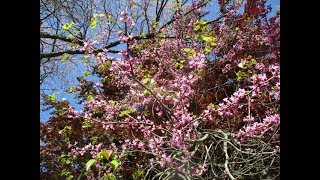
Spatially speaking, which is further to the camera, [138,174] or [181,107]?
[138,174]

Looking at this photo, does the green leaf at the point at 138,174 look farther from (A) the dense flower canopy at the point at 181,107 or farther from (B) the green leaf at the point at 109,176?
(B) the green leaf at the point at 109,176

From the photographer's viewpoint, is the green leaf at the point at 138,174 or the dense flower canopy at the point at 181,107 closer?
the dense flower canopy at the point at 181,107

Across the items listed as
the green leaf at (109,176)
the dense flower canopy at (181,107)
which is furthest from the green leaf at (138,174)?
the green leaf at (109,176)

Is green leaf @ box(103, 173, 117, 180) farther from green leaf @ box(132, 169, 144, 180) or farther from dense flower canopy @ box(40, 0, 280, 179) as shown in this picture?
green leaf @ box(132, 169, 144, 180)

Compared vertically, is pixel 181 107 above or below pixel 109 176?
above

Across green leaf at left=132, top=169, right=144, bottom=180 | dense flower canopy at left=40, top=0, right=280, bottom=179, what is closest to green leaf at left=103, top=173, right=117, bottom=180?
dense flower canopy at left=40, top=0, right=280, bottom=179

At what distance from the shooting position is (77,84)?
282 cm

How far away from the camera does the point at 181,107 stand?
201cm

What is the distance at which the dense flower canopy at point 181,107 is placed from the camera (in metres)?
1.97

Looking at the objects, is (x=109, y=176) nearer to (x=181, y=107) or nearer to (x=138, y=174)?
(x=138, y=174)

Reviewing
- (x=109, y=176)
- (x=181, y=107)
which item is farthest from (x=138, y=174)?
(x=181, y=107)

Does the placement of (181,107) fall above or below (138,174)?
above
